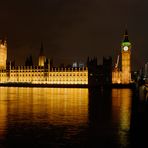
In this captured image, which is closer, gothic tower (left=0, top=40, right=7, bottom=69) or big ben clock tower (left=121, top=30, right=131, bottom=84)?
big ben clock tower (left=121, top=30, right=131, bottom=84)

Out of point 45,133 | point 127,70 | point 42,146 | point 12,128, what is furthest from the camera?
point 127,70

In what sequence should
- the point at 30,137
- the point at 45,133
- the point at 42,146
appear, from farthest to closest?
the point at 45,133 → the point at 30,137 → the point at 42,146

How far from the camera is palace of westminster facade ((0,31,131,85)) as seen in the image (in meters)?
98.9

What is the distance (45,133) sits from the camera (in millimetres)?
12453

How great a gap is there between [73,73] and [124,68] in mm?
17663

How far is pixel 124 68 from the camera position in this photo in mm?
108438

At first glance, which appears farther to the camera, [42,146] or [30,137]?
[30,137]

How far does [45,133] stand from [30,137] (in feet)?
2.86

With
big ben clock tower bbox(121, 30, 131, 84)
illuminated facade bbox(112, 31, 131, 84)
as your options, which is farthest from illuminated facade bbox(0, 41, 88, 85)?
big ben clock tower bbox(121, 30, 131, 84)

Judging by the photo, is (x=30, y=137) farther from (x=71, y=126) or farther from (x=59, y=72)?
(x=59, y=72)

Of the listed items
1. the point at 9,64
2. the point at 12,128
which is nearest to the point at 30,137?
the point at 12,128

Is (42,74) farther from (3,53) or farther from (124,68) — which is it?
(124,68)

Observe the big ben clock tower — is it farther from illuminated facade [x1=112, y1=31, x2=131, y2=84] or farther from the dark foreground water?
the dark foreground water

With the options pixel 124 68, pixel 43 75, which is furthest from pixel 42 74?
pixel 124 68
